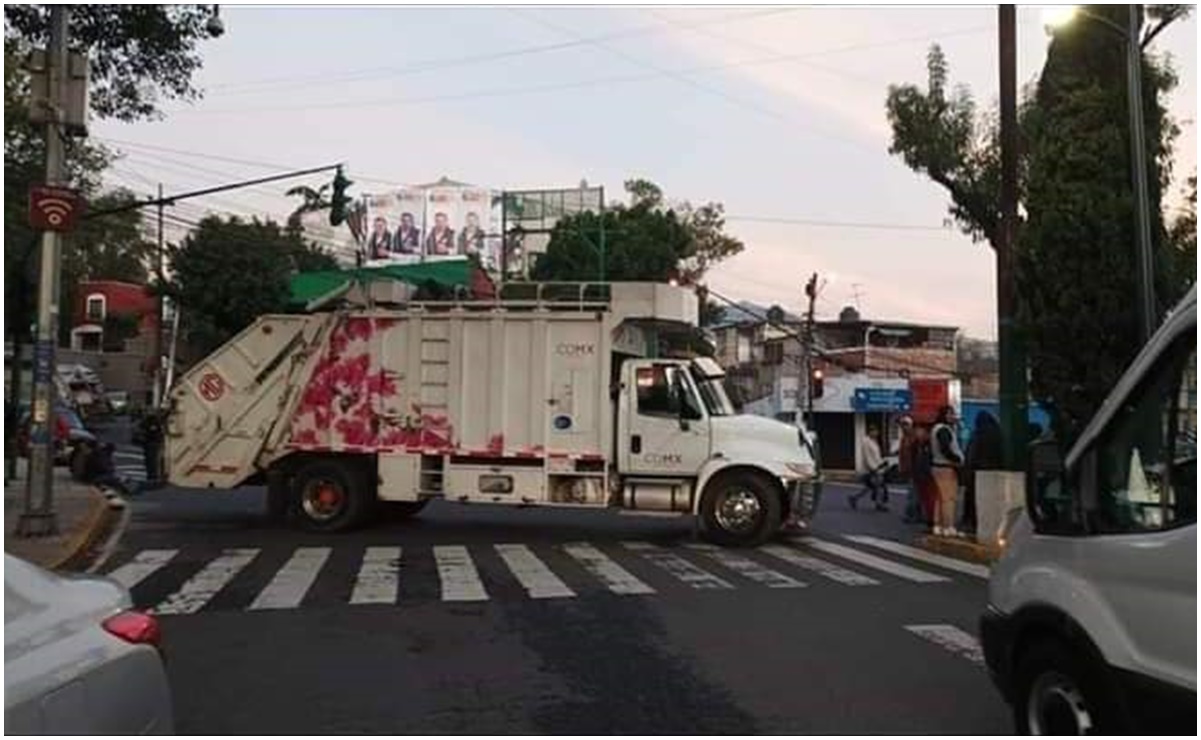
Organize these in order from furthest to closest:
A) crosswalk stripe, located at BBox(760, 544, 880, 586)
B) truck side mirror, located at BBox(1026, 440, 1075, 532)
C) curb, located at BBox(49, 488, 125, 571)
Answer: curb, located at BBox(49, 488, 125, 571), crosswalk stripe, located at BBox(760, 544, 880, 586), truck side mirror, located at BBox(1026, 440, 1075, 532)

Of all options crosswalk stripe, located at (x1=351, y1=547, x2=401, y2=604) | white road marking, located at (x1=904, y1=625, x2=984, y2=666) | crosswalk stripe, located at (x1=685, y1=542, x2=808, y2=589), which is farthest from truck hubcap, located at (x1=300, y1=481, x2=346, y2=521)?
white road marking, located at (x1=904, y1=625, x2=984, y2=666)

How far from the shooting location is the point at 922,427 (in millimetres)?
18500

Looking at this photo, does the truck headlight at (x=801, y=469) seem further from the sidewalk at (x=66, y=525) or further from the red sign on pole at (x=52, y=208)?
the red sign on pole at (x=52, y=208)

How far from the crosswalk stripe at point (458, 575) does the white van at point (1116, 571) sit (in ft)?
21.5

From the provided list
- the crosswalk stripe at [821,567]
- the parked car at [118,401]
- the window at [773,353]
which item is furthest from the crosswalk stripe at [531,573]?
the parked car at [118,401]

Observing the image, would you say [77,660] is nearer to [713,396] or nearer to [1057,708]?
[1057,708]

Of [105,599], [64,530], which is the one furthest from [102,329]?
[105,599]

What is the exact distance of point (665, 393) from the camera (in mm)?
16266

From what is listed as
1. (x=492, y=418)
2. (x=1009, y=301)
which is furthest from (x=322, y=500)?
(x=1009, y=301)

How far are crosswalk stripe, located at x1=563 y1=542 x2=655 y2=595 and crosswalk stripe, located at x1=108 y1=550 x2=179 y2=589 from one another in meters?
4.34

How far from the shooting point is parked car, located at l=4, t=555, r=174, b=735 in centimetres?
336

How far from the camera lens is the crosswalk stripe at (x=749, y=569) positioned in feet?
40.0

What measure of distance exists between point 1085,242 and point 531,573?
278 inches

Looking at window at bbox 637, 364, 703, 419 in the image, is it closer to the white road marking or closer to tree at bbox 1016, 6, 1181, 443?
tree at bbox 1016, 6, 1181, 443
